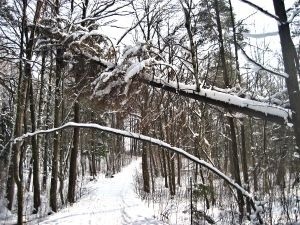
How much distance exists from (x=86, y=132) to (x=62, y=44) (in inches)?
1140

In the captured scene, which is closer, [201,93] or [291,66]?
[291,66]

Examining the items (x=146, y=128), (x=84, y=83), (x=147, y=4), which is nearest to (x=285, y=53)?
(x=146, y=128)

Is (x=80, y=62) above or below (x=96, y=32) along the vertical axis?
below

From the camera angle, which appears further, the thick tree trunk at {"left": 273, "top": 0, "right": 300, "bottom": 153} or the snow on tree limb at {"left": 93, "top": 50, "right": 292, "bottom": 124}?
the snow on tree limb at {"left": 93, "top": 50, "right": 292, "bottom": 124}

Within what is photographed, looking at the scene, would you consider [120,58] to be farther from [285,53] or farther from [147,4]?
[147,4]

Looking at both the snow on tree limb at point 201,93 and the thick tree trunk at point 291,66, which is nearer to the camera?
the thick tree trunk at point 291,66

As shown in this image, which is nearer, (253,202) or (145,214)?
(253,202)

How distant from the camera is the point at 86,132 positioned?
114ft

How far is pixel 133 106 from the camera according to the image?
586 centimetres

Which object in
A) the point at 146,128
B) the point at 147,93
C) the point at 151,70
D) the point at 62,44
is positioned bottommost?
the point at 146,128

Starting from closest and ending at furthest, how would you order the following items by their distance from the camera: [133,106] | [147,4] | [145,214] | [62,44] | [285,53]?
1. [285,53]
2. [133,106]
3. [62,44]
4. [145,214]
5. [147,4]

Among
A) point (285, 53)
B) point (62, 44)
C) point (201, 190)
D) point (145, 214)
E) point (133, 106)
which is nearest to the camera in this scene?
point (285, 53)

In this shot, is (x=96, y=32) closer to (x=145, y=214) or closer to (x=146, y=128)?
(x=146, y=128)

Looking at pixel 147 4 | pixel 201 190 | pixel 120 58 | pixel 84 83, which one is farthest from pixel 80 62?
pixel 147 4
